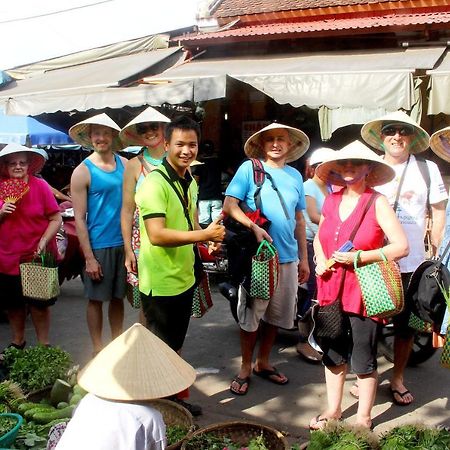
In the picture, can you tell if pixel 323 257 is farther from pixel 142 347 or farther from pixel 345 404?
pixel 142 347

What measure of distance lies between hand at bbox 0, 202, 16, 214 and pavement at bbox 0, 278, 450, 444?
1.39 metres

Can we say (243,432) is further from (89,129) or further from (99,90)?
(99,90)

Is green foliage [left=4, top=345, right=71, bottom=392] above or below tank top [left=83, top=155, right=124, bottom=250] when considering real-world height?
below

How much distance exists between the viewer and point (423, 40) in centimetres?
852

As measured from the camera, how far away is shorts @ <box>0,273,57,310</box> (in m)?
4.59

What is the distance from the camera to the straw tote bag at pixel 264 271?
12.7 feet

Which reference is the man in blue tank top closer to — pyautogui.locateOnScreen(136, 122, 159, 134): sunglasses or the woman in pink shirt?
pyautogui.locateOnScreen(136, 122, 159, 134): sunglasses

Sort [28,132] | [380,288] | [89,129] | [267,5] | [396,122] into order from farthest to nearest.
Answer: [267,5], [28,132], [89,129], [396,122], [380,288]

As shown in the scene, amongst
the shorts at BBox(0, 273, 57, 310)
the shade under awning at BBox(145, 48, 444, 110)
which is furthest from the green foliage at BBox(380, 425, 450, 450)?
the shade under awning at BBox(145, 48, 444, 110)

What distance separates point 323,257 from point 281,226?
1.98 feet

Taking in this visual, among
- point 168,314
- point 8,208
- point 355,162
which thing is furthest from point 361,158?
point 8,208

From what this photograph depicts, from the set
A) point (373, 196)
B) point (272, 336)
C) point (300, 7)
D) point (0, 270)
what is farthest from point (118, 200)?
point (300, 7)

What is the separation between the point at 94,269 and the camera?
14.1ft

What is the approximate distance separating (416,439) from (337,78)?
5446 mm
